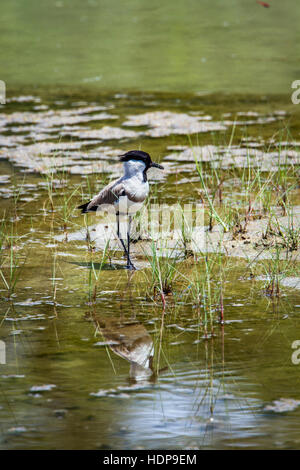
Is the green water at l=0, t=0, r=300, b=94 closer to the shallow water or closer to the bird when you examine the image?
the shallow water

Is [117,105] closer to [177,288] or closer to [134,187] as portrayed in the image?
[134,187]

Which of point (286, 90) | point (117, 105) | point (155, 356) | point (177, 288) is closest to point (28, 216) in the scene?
point (177, 288)

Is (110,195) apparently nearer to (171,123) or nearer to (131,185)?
(131,185)

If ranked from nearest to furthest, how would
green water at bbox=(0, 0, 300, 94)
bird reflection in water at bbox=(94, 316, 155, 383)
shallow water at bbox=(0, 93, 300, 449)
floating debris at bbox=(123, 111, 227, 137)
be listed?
shallow water at bbox=(0, 93, 300, 449)
bird reflection in water at bbox=(94, 316, 155, 383)
floating debris at bbox=(123, 111, 227, 137)
green water at bbox=(0, 0, 300, 94)

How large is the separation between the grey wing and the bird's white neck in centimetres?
11

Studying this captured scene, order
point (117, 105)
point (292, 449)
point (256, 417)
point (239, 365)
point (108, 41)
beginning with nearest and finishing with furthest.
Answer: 1. point (292, 449)
2. point (256, 417)
3. point (239, 365)
4. point (117, 105)
5. point (108, 41)

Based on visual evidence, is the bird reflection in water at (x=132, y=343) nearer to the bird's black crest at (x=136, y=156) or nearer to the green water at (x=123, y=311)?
the green water at (x=123, y=311)

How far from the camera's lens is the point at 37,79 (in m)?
15.4

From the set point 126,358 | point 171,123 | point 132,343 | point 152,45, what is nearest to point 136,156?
point 132,343

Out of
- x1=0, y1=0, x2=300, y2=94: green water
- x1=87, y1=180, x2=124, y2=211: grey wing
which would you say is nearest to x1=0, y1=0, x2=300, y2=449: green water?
x1=0, y1=0, x2=300, y2=94: green water

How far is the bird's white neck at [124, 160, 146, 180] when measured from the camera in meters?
6.32

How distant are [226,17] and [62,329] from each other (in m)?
19.8

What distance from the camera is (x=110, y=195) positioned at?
6418 millimetres

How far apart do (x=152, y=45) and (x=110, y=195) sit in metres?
13.4
